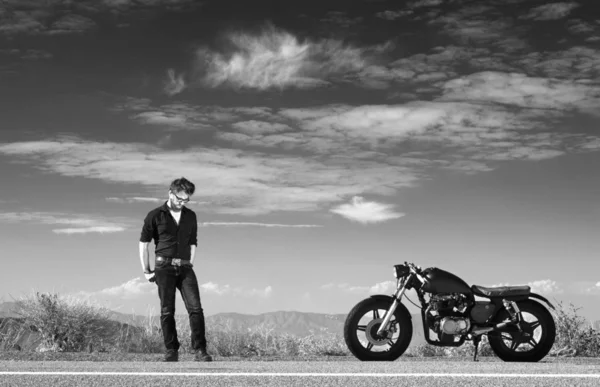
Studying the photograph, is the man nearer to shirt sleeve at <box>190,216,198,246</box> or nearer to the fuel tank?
shirt sleeve at <box>190,216,198,246</box>

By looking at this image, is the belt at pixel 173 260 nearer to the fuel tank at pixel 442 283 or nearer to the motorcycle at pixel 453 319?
the motorcycle at pixel 453 319

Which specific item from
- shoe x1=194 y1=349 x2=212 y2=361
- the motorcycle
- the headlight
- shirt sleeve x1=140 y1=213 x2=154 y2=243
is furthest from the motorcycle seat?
shirt sleeve x1=140 y1=213 x2=154 y2=243

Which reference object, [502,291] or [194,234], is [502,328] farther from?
[194,234]

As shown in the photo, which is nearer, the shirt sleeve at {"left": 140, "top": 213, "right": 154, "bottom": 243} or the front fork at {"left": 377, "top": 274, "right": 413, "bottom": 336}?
the front fork at {"left": 377, "top": 274, "right": 413, "bottom": 336}

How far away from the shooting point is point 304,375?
7766 millimetres

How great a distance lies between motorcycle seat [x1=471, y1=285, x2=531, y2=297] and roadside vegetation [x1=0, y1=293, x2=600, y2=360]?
348cm

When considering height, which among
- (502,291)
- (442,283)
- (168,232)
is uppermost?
(168,232)

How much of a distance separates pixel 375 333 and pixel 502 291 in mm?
1931

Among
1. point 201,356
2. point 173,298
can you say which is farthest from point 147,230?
point 201,356

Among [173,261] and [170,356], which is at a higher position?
[173,261]

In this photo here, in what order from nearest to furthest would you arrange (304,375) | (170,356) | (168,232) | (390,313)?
(304,375) < (390,313) < (170,356) < (168,232)

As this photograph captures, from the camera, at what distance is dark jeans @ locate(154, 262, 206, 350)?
10.6 m

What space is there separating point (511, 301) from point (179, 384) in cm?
541

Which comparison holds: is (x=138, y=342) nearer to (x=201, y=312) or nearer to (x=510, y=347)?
(x=201, y=312)
